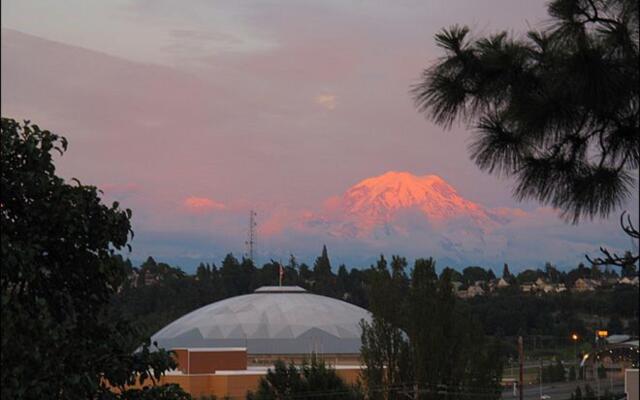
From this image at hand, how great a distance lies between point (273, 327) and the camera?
7800 centimetres

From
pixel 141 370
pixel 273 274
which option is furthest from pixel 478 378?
pixel 273 274

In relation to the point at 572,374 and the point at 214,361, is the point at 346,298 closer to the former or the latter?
the point at 572,374

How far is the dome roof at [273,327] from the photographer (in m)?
75.9

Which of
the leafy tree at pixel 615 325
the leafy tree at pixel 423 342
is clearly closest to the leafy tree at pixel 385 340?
the leafy tree at pixel 423 342

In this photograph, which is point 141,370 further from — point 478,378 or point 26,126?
point 478,378

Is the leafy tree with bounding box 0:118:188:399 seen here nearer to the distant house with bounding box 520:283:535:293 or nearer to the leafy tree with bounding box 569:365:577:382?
the leafy tree with bounding box 569:365:577:382

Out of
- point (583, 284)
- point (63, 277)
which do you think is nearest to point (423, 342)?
point (63, 277)

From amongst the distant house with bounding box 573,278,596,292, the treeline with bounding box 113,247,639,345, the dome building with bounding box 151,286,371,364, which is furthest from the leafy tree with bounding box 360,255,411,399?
the distant house with bounding box 573,278,596,292

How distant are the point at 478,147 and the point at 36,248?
328 centimetres

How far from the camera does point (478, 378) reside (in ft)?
149

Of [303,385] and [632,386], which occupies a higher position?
[632,386]

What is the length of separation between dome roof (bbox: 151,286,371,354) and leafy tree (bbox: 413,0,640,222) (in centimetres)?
6413

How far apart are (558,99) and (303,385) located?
41.9 meters

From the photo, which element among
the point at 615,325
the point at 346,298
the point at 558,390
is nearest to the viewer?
the point at 558,390
